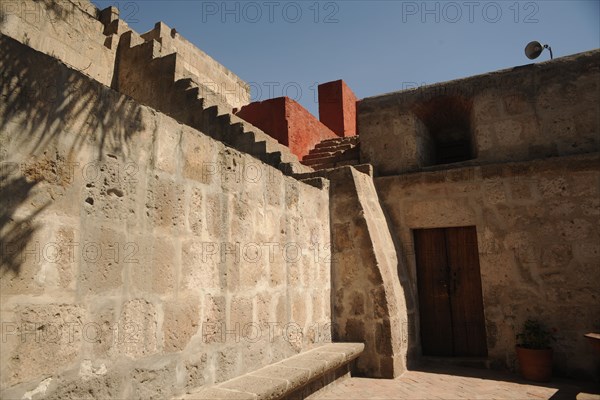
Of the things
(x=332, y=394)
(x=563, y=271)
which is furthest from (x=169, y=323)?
(x=563, y=271)

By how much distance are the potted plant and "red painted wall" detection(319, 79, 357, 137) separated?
19.3 feet

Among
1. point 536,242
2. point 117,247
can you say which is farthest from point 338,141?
point 117,247

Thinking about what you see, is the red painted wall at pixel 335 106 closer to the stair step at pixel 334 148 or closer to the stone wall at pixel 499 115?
the stair step at pixel 334 148

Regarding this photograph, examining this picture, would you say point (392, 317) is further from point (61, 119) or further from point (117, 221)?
point (61, 119)

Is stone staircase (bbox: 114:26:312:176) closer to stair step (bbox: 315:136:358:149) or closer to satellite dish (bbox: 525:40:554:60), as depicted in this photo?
stair step (bbox: 315:136:358:149)

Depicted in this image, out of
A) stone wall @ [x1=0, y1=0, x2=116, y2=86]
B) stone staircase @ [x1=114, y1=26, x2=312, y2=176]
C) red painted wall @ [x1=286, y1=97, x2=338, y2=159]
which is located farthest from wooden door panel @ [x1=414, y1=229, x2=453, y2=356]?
stone wall @ [x1=0, y1=0, x2=116, y2=86]

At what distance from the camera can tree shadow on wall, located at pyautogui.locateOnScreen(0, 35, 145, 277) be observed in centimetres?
170

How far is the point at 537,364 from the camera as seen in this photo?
171 inches

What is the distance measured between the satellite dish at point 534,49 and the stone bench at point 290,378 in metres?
4.92

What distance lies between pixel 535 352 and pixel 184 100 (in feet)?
20.0

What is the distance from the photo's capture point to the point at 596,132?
15.9ft

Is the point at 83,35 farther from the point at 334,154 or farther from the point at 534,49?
the point at 534,49

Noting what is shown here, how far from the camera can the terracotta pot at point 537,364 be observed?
4.31 meters

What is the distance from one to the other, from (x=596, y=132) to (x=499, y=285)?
2179 millimetres
